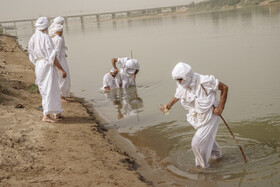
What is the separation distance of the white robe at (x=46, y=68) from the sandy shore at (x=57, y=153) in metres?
0.37

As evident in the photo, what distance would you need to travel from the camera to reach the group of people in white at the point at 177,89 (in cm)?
508

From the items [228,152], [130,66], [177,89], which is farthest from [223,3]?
[177,89]

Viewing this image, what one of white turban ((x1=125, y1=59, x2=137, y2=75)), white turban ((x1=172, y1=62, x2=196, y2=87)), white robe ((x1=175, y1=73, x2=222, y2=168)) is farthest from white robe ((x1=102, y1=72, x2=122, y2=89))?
white turban ((x1=172, y1=62, x2=196, y2=87))

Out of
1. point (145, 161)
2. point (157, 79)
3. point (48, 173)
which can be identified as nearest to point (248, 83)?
point (157, 79)

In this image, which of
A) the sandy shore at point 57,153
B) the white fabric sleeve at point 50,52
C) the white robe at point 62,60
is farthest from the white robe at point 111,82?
the white fabric sleeve at point 50,52

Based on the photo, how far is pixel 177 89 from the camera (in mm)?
5395

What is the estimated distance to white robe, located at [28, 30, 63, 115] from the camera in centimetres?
691

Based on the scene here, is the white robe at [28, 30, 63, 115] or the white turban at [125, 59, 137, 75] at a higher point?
the white robe at [28, 30, 63, 115]

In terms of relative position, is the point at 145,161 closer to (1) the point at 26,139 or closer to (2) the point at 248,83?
(1) the point at 26,139

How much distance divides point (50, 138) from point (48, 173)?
1.30m

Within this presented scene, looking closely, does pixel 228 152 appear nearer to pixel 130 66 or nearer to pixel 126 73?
pixel 130 66

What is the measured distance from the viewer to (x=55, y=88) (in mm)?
7105

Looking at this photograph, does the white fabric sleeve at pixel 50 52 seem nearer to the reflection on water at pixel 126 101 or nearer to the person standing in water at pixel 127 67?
the reflection on water at pixel 126 101

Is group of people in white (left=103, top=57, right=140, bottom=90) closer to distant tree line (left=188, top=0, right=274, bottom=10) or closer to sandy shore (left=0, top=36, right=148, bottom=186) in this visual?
sandy shore (left=0, top=36, right=148, bottom=186)
